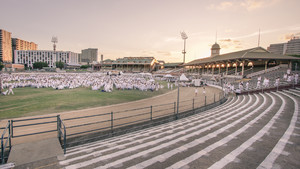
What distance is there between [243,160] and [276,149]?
56.8 inches

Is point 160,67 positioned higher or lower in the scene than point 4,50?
lower

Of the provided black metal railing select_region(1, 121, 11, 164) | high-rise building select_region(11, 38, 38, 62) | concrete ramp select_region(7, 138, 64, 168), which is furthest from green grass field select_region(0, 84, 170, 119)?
high-rise building select_region(11, 38, 38, 62)

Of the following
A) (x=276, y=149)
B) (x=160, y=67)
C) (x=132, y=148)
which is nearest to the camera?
(x=276, y=149)

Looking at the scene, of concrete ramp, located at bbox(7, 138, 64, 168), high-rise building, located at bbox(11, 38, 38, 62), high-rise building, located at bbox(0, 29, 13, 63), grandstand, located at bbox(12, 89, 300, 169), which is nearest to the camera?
grandstand, located at bbox(12, 89, 300, 169)

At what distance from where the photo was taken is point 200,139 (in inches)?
218

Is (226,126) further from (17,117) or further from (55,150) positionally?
(17,117)

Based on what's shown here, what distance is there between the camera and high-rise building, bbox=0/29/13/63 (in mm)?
129887

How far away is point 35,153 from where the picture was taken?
435 cm

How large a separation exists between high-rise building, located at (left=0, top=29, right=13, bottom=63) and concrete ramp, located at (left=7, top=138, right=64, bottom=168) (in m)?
181

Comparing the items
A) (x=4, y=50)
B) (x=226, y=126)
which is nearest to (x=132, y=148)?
(x=226, y=126)

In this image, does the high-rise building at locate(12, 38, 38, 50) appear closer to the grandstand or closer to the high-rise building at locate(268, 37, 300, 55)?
the grandstand

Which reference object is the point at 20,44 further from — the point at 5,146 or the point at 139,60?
the point at 5,146

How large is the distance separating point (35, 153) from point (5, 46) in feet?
623

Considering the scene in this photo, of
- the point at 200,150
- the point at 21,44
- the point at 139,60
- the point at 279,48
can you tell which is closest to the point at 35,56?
the point at 21,44
